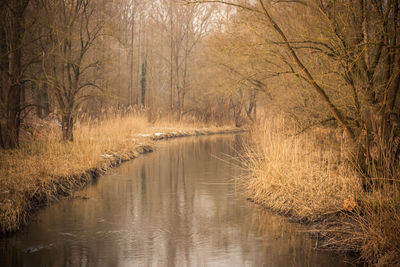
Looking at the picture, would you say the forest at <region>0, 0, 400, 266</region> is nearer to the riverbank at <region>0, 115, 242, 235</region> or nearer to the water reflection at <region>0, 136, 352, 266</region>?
the riverbank at <region>0, 115, 242, 235</region>

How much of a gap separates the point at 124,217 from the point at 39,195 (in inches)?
71.1

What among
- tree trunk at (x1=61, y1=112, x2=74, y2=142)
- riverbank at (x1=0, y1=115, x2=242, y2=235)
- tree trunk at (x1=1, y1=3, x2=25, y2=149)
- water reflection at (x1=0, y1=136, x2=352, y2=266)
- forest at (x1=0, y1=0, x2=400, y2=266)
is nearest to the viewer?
water reflection at (x1=0, y1=136, x2=352, y2=266)

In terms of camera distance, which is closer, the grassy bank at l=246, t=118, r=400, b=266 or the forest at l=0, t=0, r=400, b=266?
the grassy bank at l=246, t=118, r=400, b=266

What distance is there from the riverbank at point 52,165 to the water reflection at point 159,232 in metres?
0.35

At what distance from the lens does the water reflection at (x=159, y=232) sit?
5875mm

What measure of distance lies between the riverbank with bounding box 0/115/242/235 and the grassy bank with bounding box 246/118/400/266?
4.23 metres

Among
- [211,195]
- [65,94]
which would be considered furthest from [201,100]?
[211,195]

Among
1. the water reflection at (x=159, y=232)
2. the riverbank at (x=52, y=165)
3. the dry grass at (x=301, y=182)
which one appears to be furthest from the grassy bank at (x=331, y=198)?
the riverbank at (x=52, y=165)

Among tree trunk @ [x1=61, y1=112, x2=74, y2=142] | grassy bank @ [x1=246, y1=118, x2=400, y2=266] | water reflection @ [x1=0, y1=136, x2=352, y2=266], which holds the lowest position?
water reflection @ [x1=0, y1=136, x2=352, y2=266]

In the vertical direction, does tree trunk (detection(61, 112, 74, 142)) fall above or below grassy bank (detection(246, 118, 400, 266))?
above

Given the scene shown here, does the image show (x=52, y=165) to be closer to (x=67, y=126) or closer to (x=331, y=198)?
(x=67, y=126)

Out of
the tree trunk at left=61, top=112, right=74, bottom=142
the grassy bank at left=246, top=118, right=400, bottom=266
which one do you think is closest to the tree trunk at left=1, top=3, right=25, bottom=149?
the tree trunk at left=61, top=112, right=74, bottom=142

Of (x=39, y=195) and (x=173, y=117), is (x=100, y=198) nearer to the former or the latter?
(x=39, y=195)

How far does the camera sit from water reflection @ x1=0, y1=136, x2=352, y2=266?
588 cm
